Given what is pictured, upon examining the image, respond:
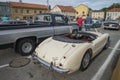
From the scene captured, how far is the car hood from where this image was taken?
3.48m

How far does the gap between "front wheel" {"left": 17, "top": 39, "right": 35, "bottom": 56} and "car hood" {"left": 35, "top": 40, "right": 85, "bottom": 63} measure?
1.54 meters

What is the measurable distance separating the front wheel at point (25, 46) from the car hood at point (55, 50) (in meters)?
1.54

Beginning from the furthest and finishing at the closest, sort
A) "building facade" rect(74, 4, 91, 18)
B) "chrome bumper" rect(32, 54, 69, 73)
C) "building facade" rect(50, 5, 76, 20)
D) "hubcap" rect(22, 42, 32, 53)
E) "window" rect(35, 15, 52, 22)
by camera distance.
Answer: "building facade" rect(74, 4, 91, 18) < "building facade" rect(50, 5, 76, 20) < "window" rect(35, 15, 52, 22) < "hubcap" rect(22, 42, 32, 53) < "chrome bumper" rect(32, 54, 69, 73)

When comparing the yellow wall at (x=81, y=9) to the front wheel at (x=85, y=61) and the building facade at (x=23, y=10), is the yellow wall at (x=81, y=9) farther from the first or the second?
the front wheel at (x=85, y=61)

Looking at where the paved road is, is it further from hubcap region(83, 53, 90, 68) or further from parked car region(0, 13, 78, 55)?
parked car region(0, 13, 78, 55)

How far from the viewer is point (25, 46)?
5582 mm

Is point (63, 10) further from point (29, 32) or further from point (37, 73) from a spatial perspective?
point (37, 73)

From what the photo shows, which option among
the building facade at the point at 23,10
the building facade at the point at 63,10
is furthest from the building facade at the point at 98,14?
the building facade at the point at 23,10

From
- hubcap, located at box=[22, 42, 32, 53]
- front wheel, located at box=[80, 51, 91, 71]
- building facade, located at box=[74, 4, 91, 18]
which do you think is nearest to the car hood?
front wheel, located at box=[80, 51, 91, 71]

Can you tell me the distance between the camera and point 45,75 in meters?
3.78

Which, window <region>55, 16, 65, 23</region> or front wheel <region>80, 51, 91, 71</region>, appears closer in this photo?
front wheel <region>80, 51, 91, 71</region>

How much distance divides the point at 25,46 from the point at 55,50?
2.28m

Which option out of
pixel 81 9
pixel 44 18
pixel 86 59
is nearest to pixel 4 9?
pixel 44 18

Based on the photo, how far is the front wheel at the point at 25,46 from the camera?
209 inches
